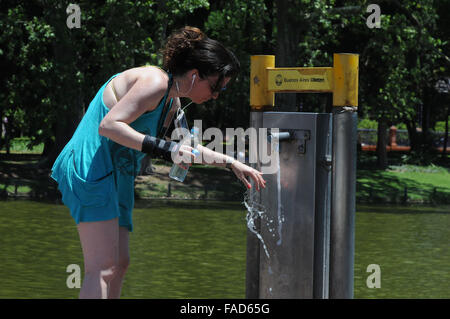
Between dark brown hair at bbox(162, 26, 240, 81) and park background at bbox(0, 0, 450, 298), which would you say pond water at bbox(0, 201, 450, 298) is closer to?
park background at bbox(0, 0, 450, 298)

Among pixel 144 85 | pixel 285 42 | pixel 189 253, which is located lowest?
pixel 189 253

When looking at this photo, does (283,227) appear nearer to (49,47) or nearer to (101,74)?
(101,74)

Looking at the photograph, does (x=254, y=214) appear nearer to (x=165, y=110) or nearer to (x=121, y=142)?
(x=165, y=110)

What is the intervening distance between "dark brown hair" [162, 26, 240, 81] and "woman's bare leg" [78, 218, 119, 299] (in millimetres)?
806

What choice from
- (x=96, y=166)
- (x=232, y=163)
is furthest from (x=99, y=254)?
(x=232, y=163)

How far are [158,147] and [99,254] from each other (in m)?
0.57

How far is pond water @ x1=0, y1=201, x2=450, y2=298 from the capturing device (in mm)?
9445

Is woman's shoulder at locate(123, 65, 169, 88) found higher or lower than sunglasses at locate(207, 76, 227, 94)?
higher

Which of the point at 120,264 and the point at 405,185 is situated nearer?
the point at 120,264

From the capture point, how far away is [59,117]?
81.0 ft

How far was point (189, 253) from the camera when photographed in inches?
482

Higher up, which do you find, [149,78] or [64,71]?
[64,71]

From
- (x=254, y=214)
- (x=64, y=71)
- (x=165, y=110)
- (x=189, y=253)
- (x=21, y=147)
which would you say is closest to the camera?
(x=165, y=110)

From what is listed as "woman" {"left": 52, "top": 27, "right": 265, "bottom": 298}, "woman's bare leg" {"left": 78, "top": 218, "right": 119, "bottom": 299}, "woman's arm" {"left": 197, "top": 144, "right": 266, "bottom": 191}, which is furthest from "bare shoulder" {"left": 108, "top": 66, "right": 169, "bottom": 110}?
"woman's bare leg" {"left": 78, "top": 218, "right": 119, "bottom": 299}
